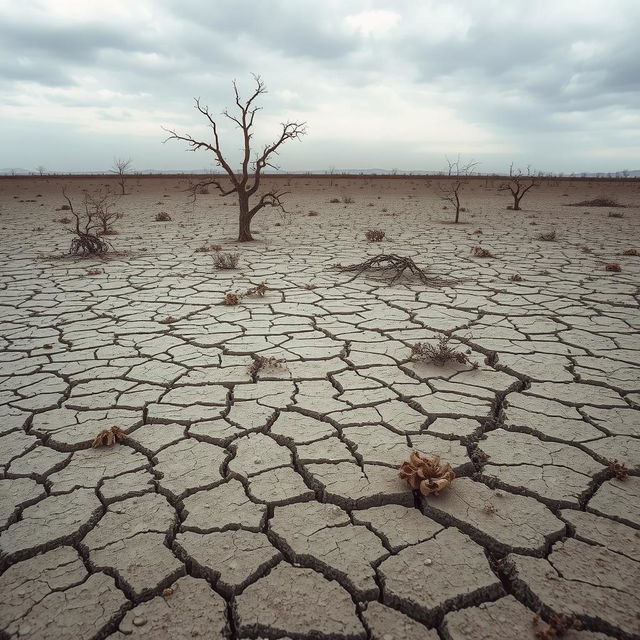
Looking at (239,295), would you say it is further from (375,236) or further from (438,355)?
(375,236)

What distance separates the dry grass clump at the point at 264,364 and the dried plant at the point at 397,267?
2603 mm

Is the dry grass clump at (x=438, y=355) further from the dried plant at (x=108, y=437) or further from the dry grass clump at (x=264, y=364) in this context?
the dried plant at (x=108, y=437)

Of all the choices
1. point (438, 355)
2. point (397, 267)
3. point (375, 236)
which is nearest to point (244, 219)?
point (375, 236)

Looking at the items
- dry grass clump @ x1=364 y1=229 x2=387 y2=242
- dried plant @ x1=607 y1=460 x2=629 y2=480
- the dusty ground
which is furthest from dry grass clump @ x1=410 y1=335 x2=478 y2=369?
dry grass clump @ x1=364 y1=229 x2=387 y2=242

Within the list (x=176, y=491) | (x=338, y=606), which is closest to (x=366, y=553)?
(x=338, y=606)

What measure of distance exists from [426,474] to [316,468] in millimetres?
504

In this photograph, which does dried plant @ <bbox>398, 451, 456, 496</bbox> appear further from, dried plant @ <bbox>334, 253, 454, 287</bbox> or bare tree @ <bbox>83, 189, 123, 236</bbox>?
bare tree @ <bbox>83, 189, 123, 236</bbox>

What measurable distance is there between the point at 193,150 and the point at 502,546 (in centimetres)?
749

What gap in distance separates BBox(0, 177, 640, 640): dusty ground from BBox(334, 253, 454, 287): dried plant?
655 mm

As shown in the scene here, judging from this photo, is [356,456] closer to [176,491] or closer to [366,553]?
[366,553]

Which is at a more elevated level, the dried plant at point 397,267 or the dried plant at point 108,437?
the dried plant at point 397,267

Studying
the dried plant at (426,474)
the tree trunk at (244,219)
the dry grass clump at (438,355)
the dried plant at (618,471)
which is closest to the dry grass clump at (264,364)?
the dry grass clump at (438,355)

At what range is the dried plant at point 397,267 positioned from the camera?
215 inches

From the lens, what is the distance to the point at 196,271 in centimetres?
627
